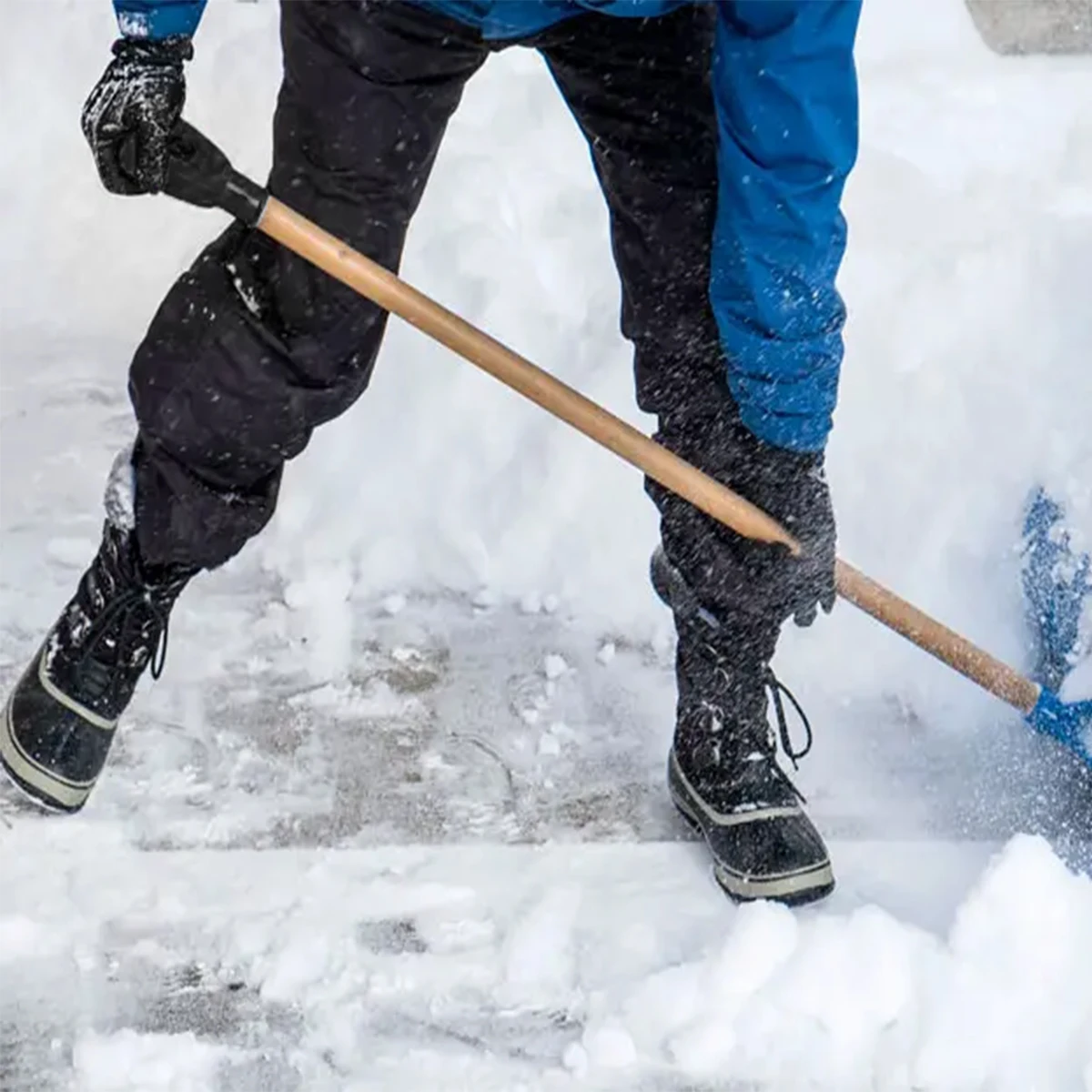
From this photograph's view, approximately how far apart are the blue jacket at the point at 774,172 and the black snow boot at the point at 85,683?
0.72 meters

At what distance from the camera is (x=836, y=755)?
2.73 metres

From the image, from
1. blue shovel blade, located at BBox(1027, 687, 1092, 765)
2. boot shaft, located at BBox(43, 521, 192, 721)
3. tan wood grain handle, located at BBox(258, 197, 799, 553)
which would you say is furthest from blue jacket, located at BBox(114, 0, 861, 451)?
boot shaft, located at BBox(43, 521, 192, 721)

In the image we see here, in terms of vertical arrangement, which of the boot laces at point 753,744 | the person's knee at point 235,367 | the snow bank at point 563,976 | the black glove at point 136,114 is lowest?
A: the snow bank at point 563,976

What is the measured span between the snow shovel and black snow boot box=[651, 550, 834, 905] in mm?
171

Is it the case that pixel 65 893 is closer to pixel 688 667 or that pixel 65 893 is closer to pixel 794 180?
pixel 688 667

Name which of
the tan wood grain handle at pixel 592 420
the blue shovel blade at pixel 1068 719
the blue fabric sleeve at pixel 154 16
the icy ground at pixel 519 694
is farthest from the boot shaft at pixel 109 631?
the blue shovel blade at pixel 1068 719

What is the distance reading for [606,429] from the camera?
2301mm

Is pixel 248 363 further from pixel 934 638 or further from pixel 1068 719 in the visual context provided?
pixel 1068 719

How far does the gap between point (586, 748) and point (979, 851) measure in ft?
1.89

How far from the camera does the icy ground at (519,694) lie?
2.21m

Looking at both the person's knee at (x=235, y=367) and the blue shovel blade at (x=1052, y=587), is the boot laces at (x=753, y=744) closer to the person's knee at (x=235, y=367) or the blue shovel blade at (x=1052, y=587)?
the blue shovel blade at (x=1052, y=587)

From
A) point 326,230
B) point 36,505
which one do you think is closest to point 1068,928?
point 326,230

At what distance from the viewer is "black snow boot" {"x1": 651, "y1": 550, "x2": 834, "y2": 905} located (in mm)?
2422

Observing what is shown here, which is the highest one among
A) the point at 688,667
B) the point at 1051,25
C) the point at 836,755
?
the point at 1051,25
